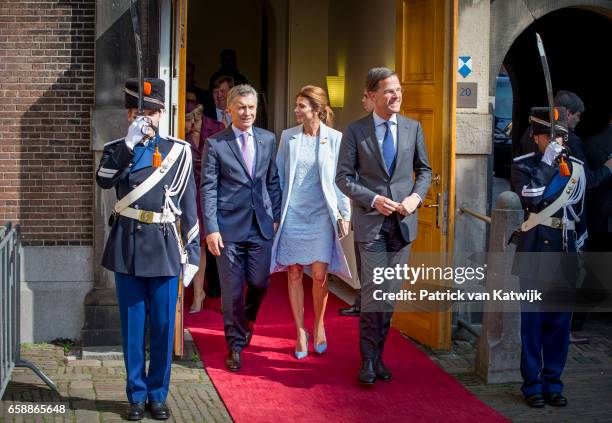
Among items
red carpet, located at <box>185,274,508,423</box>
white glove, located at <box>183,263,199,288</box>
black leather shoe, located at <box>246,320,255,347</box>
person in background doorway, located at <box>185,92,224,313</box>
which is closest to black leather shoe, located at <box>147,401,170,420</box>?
red carpet, located at <box>185,274,508,423</box>

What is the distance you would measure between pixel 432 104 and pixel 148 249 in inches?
121

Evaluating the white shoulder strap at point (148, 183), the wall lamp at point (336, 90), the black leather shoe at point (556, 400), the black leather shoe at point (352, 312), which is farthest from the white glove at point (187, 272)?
the wall lamp at point (336, 90)

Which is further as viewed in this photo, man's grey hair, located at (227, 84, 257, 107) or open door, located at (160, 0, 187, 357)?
open door, located at (160, 0, 187, 357)

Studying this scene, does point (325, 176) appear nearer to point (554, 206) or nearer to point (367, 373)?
point (367, 373)

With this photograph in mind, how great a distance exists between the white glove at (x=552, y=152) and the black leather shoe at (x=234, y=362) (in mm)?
2661

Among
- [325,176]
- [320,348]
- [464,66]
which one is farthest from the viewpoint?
[464,66]

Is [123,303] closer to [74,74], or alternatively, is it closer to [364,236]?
[364,236]

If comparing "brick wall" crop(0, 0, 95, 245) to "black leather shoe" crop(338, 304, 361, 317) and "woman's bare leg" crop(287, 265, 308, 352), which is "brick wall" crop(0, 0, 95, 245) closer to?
"woman's bare leg" crop(287, 265, 308, 352)

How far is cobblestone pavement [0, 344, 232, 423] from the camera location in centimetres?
700

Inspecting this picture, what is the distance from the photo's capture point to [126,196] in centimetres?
686

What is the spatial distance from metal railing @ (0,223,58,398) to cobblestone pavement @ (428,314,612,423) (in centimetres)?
296

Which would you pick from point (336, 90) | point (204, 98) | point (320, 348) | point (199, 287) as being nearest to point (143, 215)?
point (320, 348)

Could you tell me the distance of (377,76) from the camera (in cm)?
768

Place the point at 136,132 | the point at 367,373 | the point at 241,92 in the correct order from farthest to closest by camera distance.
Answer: the point at 241,92 → the point at 367,373 → the point at 136,132
